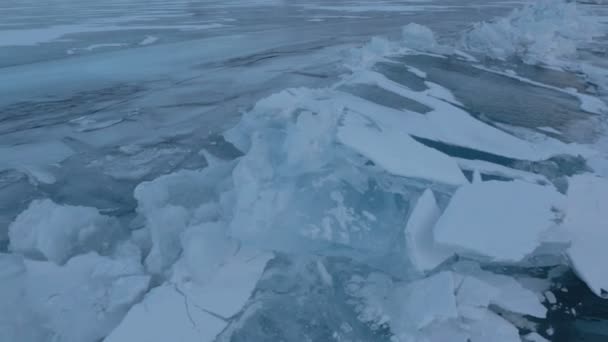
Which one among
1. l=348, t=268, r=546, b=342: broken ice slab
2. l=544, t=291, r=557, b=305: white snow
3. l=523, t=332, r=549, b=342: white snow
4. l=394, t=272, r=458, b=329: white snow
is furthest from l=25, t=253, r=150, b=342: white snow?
l=544, t=291, r=557, b=305: white snow

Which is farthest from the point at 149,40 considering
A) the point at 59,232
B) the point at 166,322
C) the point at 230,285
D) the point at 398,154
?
the point at 166,322

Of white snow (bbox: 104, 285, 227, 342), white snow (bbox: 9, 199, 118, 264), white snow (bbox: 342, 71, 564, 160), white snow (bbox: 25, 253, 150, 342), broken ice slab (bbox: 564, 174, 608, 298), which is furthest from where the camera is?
white snow (bbox: 342, 71, 564, 160)

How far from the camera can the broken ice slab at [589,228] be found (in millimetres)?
2182

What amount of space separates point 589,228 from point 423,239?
993 mm

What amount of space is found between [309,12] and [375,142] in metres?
13.1

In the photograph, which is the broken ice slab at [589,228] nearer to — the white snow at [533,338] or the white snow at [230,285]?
the white snow at [533,338]

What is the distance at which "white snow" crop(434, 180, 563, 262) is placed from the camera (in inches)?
82.5

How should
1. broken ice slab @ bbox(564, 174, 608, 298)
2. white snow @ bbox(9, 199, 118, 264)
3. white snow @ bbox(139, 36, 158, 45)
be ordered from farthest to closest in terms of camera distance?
white snow @ bbox(139, 36, 158, 45) < white snow @ bbox(9, 199, 118, 264) < broken ice slab @ bbox(564, 174, 608, 298)

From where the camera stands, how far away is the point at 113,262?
2.18 metres

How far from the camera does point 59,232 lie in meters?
2.44

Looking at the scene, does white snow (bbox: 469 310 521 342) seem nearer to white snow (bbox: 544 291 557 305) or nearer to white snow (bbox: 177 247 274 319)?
white snow (bbox: 544 291 557 305)

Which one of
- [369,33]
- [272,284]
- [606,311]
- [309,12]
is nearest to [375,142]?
[272,284]

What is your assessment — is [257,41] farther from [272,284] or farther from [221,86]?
[272,284]

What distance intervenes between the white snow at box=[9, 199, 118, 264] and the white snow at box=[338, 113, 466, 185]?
1.54 meters
